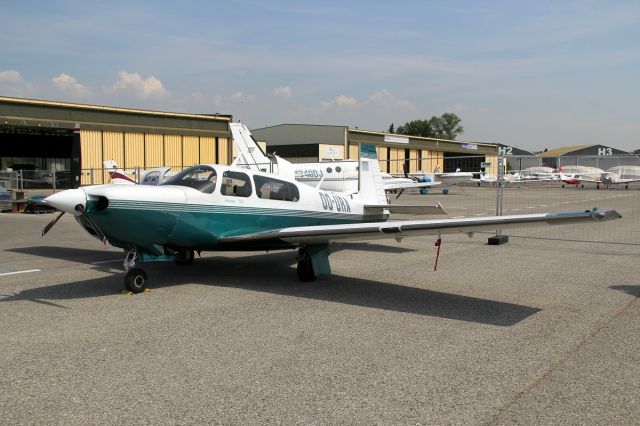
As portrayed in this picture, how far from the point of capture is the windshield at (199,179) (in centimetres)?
795

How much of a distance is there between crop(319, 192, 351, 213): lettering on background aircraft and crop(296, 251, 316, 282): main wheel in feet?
5.56

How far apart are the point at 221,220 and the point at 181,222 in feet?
2.17

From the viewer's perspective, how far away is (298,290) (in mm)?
7762

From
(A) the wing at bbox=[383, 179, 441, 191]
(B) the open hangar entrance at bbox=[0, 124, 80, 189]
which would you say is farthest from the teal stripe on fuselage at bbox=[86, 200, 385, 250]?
(B) the open hangar entrance at bbox=[0, 124, 80, 189]

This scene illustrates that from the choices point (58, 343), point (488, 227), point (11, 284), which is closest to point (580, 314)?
point (488, 227)

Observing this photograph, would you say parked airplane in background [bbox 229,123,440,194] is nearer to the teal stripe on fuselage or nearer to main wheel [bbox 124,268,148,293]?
the teal stripe on fuselage

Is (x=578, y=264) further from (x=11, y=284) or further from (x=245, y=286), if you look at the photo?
(x=11, y=284)

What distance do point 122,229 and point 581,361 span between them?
5.56 m

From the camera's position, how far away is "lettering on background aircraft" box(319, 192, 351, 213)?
986 cm

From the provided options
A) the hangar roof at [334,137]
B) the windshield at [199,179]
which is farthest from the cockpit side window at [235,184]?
the hangar roof at [334,137]

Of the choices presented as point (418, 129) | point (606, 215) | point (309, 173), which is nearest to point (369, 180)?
point (606, 215)

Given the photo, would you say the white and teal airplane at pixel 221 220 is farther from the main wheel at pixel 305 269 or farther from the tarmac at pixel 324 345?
the tarmac at pixel 324 345

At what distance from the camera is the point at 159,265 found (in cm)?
984

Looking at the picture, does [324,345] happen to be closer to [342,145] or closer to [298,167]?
[298,167]
